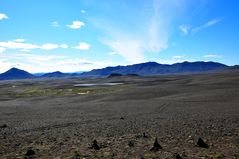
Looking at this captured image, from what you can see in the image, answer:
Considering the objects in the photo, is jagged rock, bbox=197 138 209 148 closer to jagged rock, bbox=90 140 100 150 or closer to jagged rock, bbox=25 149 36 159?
jagged rock, bbox=90 140 100 150

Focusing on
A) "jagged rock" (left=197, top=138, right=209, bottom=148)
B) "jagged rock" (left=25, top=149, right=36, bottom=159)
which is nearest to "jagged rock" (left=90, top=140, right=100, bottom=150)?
"jagged rock" (left=25, top=149, right=36, bottom=159)

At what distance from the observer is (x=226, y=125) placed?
17.8 meters

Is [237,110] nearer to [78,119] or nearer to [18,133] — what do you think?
[78,119]

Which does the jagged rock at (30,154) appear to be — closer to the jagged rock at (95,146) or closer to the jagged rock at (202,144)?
the jagged rock at (95,146)

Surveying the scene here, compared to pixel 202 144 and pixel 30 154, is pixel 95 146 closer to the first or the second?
pixel 30 154

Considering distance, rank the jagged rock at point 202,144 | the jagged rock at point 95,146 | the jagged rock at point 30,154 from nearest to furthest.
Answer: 1. the jagged rock at point 30,154
2. the jagged rock at point 202,144
3. the jagged rock at point 95,146

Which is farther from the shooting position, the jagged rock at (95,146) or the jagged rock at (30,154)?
the jagged rock at (95,146)

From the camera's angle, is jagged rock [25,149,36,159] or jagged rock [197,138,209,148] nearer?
jagged rock [25,149,36,159]

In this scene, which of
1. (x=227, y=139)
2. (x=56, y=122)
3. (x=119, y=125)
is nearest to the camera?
(x=227, y=139)

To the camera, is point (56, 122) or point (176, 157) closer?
point (176, 157)

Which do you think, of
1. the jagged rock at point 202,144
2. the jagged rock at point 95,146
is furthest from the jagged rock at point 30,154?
the jagged rock at point 202,144

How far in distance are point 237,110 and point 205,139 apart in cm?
1024

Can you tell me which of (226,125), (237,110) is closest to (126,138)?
(226,125)

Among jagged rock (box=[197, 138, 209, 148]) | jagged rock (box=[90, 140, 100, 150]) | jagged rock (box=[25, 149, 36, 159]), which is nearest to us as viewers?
jagged rock (box=[25, 149, 36, 159])
